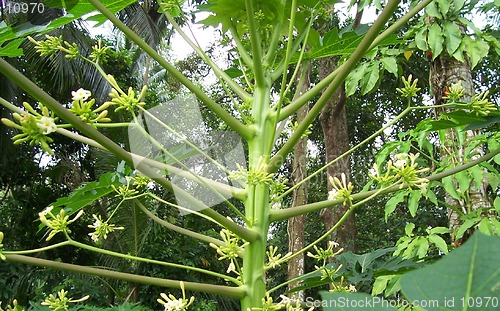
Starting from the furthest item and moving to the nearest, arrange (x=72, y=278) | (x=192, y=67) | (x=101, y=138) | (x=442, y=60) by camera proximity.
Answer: (x=192, y=67)
(x=72, y=278)
(x=442, y=60)
(x=101, y=138)

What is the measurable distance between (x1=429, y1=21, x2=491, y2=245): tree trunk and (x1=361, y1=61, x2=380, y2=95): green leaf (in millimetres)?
386

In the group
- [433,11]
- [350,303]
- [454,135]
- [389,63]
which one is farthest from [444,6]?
[350,303]

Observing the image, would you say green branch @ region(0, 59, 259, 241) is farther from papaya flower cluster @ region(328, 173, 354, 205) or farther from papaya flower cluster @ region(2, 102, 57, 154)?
papaya flower cluster @ region(328, 173, 354, 205)

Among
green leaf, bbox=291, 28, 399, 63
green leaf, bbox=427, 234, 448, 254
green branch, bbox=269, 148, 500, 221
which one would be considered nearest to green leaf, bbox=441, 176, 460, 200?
green leaf, bbox=427, 234, 448, 254

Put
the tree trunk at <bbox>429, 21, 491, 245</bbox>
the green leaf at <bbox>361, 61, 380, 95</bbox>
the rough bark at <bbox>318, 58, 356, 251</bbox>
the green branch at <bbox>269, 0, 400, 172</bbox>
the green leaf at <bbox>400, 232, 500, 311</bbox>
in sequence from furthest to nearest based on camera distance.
→ the rough bark at <bbox>318, 58, 356, 251</bbox>, the tree trunk at <bbox>429, 21, 491, 245</bbox>, the green leaf at <bbox>361, 61, 380, 95</bbox>, the green branch at <bbox>269, 0, 400, 172</bbox>, the green leaf at <bbox>400, 232, 500, 311</bbox>

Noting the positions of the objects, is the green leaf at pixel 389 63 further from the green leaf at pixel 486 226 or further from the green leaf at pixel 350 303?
the green leaf at pixel 350 303

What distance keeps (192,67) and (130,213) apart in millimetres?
5021

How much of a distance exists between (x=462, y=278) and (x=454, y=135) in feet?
6.93

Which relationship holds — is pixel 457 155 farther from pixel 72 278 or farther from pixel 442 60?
pixel 72 278

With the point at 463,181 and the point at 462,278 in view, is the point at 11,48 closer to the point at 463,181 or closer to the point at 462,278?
the point at 462,278

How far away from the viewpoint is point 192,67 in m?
9.35

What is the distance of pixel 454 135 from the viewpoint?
7.16 ft

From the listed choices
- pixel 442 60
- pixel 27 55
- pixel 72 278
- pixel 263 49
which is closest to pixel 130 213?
pixel 72 278

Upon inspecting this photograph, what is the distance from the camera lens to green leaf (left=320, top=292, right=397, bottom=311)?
10.4 inches
